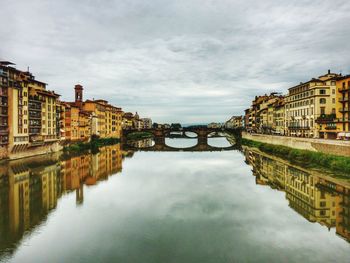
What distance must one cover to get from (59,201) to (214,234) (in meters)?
15.7

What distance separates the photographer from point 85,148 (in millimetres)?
80625

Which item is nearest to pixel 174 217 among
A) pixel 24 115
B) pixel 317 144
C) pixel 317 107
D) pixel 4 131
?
pixel 317 144

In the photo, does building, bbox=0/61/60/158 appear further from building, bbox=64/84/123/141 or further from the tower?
the tower

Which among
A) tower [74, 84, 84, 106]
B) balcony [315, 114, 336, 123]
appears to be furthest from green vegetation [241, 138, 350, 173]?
tower [74, 84, 84, 106]

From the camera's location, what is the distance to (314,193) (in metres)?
30.9

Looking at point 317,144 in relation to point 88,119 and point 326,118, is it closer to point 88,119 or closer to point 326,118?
point 326,118

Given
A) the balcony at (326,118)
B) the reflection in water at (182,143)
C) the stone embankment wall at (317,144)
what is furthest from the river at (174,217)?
the reflection in water at (182,143)

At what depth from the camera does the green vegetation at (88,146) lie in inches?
Result: 2913

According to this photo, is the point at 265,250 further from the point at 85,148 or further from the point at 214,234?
the point at 85,148

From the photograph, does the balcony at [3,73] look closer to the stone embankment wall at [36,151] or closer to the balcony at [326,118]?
the stone embankment wall at [36,151]

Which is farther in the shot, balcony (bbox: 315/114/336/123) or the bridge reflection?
the bridge reflection

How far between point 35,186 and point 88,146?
49116 mm

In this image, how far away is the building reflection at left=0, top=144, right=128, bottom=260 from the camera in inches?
850

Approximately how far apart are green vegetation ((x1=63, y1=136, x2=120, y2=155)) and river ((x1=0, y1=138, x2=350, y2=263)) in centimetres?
3053
